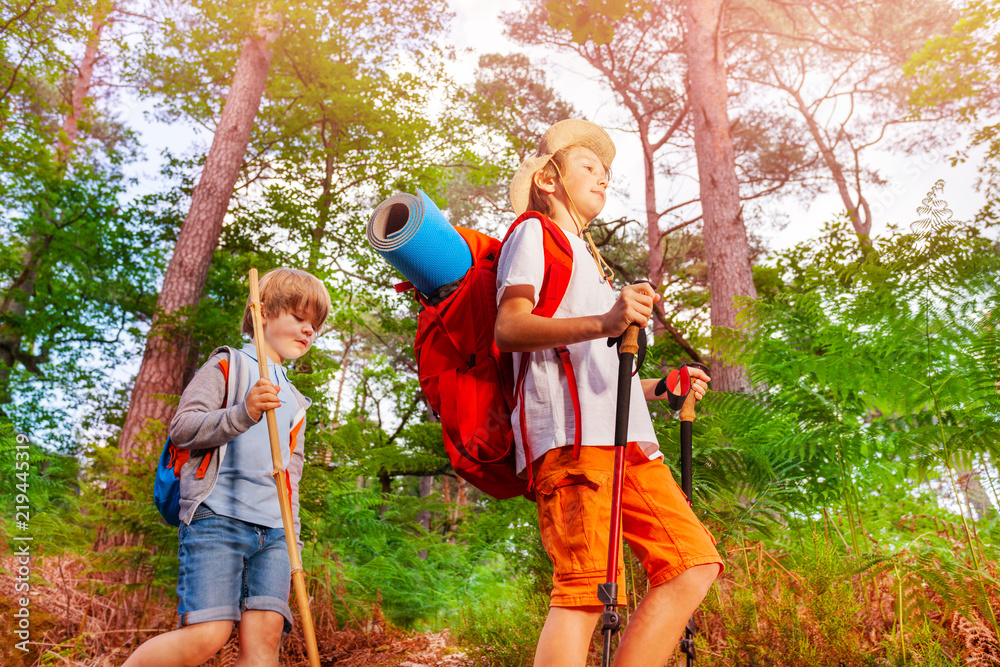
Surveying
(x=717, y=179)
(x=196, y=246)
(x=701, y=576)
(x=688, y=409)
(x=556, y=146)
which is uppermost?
(x=717, y=179)

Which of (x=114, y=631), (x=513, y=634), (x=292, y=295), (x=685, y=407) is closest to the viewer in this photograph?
(x=685, y=407)

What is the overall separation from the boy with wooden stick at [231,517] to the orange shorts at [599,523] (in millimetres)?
1098

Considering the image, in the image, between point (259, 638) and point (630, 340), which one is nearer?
point (630, 340)

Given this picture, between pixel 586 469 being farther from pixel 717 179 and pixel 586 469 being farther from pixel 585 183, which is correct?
pixel 717 179

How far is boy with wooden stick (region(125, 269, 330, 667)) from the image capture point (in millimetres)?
2195

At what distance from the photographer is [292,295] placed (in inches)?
107

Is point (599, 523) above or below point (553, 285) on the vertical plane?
below

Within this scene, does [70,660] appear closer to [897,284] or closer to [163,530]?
[163,530]

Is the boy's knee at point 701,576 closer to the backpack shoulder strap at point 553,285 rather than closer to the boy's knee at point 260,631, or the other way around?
the backpack shoulder strap at point 553,285

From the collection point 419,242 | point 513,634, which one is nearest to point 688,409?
point 419,242

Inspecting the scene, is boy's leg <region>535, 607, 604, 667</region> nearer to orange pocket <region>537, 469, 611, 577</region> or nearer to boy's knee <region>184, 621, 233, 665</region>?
orange pocket <region>537, 469, 611, 577</region>

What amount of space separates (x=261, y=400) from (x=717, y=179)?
697 centimetres

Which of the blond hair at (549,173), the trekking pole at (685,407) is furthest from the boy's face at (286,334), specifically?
the trekking pole at (685,407)

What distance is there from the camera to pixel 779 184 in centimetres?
1572
